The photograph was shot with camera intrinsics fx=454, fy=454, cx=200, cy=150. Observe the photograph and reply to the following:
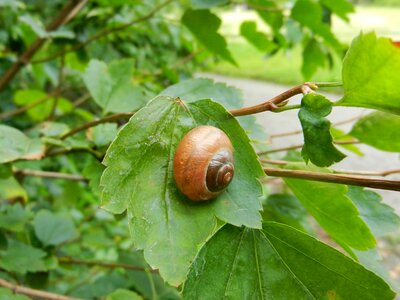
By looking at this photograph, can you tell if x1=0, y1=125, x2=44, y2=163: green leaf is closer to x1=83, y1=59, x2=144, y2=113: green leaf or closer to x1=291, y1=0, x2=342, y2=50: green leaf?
x1=83, y1=59, x2=144, y2=113: green leaf

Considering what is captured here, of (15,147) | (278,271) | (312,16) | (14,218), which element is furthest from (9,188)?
(312,16)

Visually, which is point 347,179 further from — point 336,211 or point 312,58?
point 312,58

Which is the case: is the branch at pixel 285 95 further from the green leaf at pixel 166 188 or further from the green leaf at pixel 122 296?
the green leaf at pixel 122 296

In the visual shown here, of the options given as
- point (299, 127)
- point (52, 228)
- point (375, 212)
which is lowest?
point (299, 127)

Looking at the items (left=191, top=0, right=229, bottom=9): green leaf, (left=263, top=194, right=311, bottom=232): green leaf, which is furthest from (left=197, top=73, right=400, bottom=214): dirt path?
(left=263, top=194, right=311, bottom=232): green leaf

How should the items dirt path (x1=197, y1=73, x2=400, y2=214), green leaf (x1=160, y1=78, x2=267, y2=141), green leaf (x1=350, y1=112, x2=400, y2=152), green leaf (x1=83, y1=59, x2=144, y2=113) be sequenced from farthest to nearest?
1. dirt path (x1=197, y1=73, x2=400, y2=214)
2. green leaf (x1=83, y1=59, x2=144, y2=113)
3. green leaf (x1=160, y1=78, x2=267, y2=141)
4. green leaf (x1=350, y1=112, x2=400, y2=152)

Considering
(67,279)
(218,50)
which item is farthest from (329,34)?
(67,279)

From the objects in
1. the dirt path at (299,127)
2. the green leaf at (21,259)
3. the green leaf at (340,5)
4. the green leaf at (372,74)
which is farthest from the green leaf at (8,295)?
the dirt path at (299,127)
